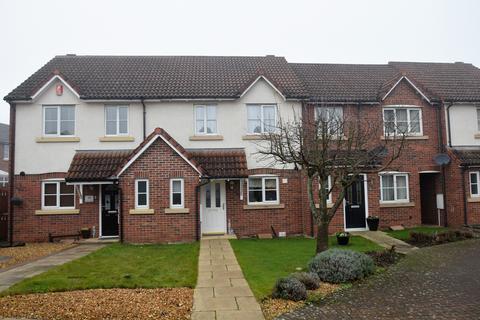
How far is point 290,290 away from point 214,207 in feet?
31.8

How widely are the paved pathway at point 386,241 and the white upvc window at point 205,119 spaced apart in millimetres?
8148

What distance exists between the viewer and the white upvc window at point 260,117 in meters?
17.7

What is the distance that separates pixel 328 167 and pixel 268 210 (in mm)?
5888

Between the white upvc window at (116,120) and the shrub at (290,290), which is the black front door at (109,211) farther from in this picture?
the shrub at (290,290)

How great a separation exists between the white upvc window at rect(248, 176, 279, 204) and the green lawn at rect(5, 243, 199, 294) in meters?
4.37

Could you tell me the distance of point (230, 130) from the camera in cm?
1762

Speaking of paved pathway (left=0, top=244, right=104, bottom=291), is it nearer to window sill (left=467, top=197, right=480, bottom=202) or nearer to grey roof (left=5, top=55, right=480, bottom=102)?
grey roof (left=5, top=55, right=480, bottom=102)

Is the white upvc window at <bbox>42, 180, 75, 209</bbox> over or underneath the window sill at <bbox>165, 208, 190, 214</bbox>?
over

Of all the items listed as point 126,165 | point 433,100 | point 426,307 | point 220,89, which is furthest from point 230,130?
point 426,307

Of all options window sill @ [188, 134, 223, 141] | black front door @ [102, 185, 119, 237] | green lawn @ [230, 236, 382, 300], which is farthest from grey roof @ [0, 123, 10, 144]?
green lawn @ [230, 236, 382, 300]

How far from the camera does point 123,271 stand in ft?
33.2

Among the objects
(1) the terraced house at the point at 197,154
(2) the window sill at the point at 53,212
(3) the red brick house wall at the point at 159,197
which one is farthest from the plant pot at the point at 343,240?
(2) the window sill at the point at 53,212

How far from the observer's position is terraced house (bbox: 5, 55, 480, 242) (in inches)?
613

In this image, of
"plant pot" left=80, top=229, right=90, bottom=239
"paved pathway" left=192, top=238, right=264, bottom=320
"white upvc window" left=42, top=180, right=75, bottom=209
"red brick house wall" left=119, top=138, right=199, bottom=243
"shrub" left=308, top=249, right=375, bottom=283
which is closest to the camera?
"paved pathway" left=192, top=238, right=264, bottom=320
